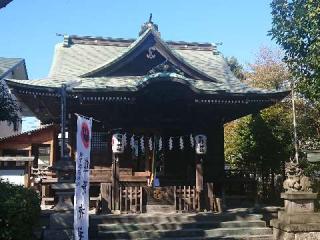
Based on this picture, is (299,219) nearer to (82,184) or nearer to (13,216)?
(82,184)

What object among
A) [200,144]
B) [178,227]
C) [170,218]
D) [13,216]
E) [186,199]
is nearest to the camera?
[13,216]

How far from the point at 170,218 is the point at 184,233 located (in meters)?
0.98

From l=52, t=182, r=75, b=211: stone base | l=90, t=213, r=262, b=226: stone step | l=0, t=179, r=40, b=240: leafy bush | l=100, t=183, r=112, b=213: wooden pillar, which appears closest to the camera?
l=0, t=179, r=40, b=240: leafy bush

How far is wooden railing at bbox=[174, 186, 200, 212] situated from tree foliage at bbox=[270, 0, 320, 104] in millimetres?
5031

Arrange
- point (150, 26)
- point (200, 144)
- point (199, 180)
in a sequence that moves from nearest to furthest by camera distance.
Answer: point (199, 180)
point (200, 144)
point (150, 26)

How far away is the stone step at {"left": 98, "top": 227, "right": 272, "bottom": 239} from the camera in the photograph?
11422 millimetres

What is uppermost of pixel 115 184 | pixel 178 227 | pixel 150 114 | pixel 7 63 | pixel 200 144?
pixel 7 63

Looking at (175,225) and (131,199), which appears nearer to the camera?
(175,225)

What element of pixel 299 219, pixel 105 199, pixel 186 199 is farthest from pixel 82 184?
pixel 186 199

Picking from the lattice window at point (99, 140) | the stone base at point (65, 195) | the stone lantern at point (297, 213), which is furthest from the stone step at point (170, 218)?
the lattice window at point (99, 140)

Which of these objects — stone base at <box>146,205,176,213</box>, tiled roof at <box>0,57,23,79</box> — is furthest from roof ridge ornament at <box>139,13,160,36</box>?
tiled roof at <box>0,57,23,79</box>

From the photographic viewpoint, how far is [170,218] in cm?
1252

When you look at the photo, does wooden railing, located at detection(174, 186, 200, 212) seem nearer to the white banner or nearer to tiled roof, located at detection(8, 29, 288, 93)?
tiled roof, located at detection(8, 29, 288, 93)

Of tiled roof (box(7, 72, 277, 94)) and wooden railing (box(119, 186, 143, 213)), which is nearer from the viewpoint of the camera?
wooden railing (box(119, 186, 143, 213))
